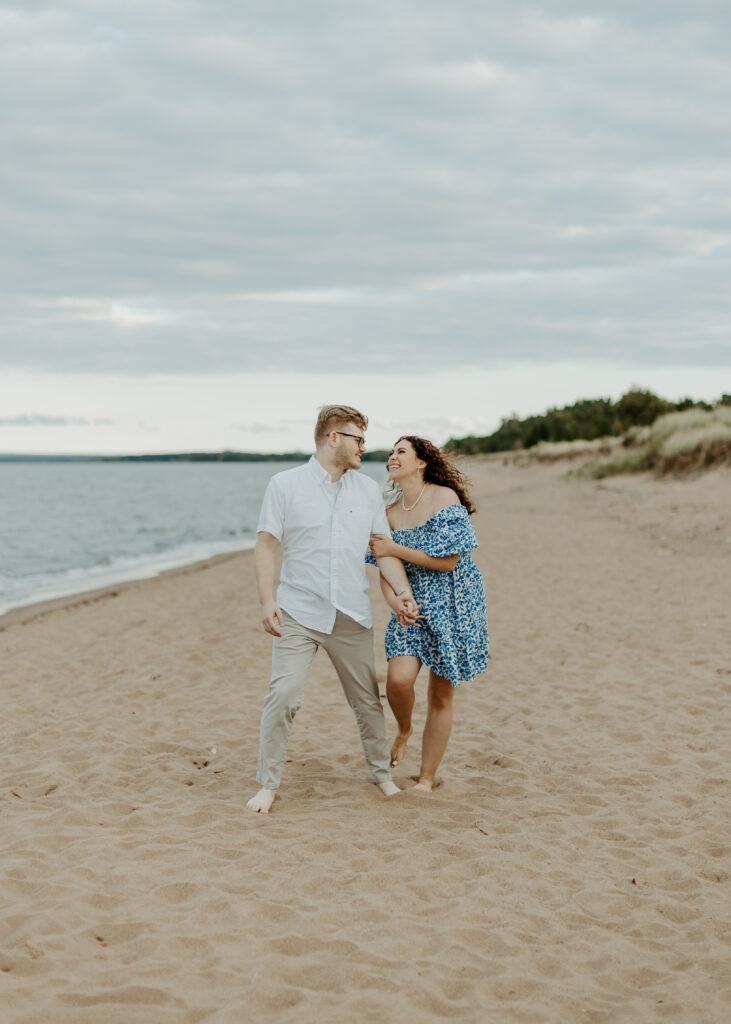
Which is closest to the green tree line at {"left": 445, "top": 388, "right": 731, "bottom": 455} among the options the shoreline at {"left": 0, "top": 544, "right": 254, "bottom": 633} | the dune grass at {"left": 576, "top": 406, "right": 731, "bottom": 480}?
the dune grass at {"left": 576, "top": 406, "right": 731, "bottom": 480}

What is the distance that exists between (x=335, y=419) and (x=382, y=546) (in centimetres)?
69

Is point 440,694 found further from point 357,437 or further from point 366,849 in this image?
point 357,437

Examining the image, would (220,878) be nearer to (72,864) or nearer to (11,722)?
(72,864)

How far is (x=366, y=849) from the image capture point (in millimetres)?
4566

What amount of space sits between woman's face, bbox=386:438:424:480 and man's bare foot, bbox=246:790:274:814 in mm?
1812

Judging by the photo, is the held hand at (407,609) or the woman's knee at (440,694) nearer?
the held hand at (407,609)

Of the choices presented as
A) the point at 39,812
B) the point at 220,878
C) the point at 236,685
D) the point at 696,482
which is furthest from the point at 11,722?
the point at 696,482

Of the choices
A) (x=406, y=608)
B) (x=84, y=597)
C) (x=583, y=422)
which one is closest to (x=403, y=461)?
(x=406, y=608)

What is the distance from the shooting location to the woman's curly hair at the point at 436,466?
201 inches

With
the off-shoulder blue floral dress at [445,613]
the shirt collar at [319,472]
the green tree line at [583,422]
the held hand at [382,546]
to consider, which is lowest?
the off-shoulder blue floral dress at [445,613]

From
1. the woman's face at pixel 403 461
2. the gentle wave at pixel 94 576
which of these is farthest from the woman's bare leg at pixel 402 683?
the gentle wave at pixel 94 576

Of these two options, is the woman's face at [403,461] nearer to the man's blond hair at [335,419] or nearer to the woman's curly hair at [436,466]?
the woman's curly hair at [436,466]

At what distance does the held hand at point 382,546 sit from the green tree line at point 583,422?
1233 inches

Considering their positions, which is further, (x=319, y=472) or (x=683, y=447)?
(x=683, y=447)
